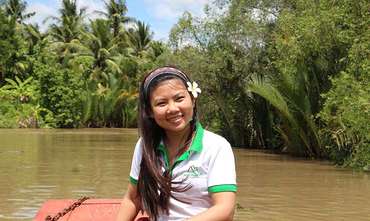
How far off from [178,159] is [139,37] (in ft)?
145

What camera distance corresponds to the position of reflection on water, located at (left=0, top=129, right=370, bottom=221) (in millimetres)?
8328

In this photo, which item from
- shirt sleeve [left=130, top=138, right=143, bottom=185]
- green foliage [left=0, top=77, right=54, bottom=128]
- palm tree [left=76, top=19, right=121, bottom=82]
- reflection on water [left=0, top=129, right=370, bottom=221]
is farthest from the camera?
palm tree [left=76, top=19, right=121, bottom=82]

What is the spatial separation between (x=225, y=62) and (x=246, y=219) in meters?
12.7

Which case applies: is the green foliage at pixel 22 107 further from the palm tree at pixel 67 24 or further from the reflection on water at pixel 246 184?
the reflection on water at pixel 246 184

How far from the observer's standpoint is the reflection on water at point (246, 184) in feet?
27.3

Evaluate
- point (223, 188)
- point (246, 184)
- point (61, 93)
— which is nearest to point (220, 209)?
point (223, 188)

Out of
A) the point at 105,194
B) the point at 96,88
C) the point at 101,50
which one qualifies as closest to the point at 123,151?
the point at 105,194

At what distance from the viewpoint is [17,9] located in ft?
148

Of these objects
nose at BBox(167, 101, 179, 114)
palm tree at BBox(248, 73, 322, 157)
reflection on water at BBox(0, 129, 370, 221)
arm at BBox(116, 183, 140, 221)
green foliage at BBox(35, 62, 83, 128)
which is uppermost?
green foliage at BBox(35, 62, 83, 128)

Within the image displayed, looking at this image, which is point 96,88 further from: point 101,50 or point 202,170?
point 202,170

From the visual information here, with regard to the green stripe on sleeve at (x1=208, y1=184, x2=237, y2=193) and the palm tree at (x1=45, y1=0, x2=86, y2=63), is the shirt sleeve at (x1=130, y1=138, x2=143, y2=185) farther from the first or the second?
the palm tree at (x1=45, y1=0, x2=86, y2=63)

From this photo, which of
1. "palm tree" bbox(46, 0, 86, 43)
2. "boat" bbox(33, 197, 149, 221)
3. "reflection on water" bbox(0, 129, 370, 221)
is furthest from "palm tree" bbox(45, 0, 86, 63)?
"boat" bbox(33, 197, 149, 221)

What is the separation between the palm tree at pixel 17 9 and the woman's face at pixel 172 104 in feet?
143

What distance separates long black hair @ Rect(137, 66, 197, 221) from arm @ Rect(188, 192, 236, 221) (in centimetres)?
14
